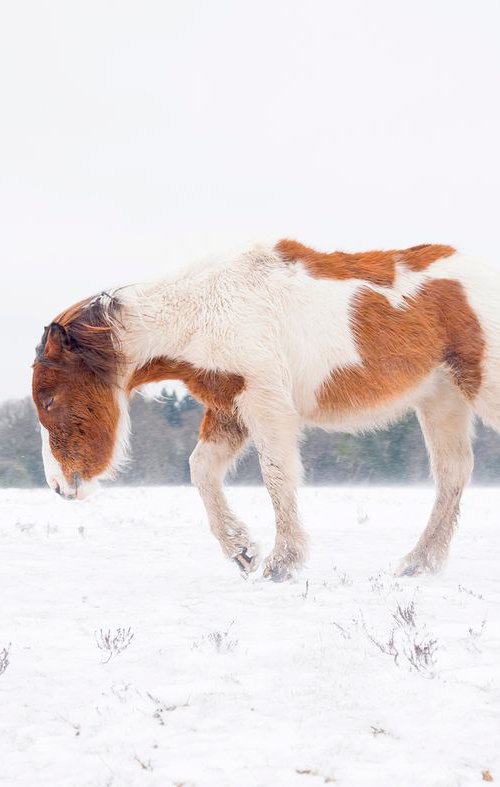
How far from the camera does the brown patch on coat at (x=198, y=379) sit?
5297 mm

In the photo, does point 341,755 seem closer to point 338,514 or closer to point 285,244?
point 285,244

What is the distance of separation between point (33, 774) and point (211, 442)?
3.93 meters

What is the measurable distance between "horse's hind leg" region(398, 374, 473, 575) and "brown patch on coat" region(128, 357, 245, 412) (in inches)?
74.9

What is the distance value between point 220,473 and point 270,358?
1174 millimetres

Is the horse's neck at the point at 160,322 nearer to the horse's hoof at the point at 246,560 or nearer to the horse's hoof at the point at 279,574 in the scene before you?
the horse's hoof at the point at 246,560

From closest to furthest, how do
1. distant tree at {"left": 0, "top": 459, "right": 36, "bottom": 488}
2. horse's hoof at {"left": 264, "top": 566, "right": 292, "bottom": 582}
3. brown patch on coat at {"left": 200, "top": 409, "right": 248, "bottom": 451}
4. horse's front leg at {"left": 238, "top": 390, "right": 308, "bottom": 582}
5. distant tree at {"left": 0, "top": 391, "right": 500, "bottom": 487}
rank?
horse's hoof at {"left": 264, "top": 566, "right": 292, "bottom": 582} → horse's front leg at {"left": 238, "top": 390, "right": 308, "bottom": 582} → brown patch on coat at {"left": 200, "top": 409, "right": 248, "bottom": 451} → distant tree at {"left": 0, "top": 391, "right": 500, "bottom": 487} → distant tree at {"left": 0, "top": 459, "right": 36, "bottom": 488}

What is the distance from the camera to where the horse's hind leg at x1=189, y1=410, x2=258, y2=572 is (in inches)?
221

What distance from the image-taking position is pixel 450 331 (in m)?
5.71

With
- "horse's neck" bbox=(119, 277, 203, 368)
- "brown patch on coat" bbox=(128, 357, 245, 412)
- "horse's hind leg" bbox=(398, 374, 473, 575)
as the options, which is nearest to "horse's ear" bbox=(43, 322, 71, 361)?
"horse's neck" bbox=(119, 277, 203, 368)

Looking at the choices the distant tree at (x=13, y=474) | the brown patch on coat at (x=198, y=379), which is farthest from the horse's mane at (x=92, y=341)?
the distant tree at (x=13, y=474)

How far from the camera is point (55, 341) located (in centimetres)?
546

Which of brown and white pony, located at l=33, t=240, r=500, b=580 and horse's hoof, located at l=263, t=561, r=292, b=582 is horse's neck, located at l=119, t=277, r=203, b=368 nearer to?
brown and white pony, located at l=33, t=240, r=500, b=580

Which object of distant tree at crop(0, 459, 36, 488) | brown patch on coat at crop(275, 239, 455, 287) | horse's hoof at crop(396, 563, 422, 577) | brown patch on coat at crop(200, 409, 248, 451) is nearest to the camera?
horse's hoof at crop(396, 563, 422, 577)

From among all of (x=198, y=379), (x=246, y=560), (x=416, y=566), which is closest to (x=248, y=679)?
(x=246, y=560)
